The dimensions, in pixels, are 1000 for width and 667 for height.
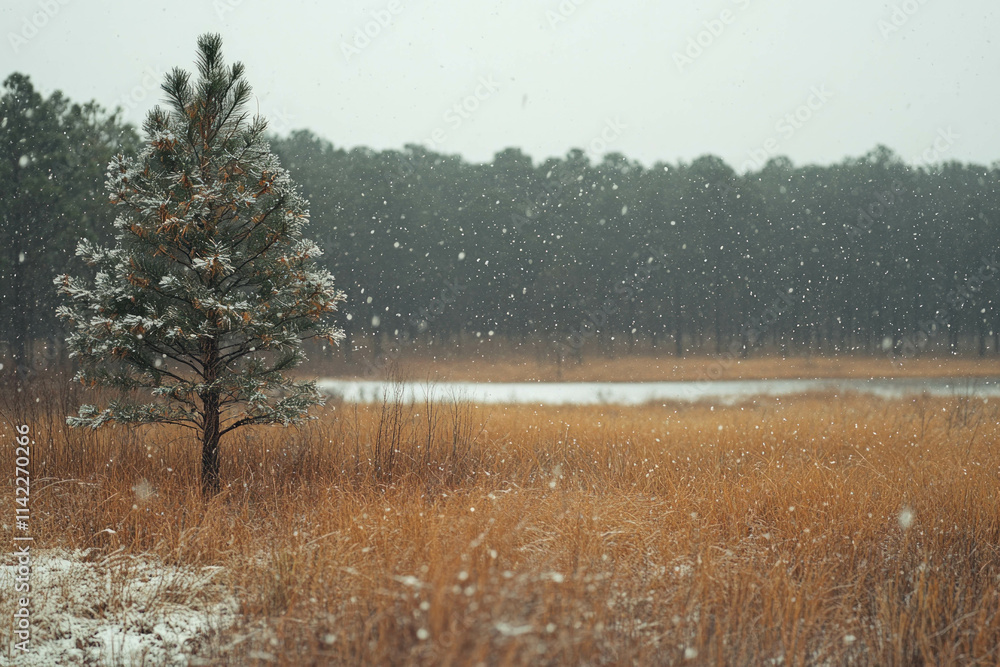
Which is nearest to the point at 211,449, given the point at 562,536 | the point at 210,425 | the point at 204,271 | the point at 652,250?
the point at 210,425

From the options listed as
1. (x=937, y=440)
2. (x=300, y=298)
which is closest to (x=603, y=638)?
(x=300, y=298)

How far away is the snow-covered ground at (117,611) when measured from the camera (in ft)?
12.7

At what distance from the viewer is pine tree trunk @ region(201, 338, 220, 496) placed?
6.15 m

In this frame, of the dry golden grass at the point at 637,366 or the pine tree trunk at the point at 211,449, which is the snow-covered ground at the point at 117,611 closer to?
A: the pine tree trunk at the point at 211,449

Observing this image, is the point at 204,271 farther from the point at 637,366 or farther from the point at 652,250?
the point at 652,250

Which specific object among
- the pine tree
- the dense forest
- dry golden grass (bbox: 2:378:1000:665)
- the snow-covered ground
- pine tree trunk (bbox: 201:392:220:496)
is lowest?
the snow-covered ground

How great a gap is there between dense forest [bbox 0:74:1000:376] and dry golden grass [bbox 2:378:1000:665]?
23.1 m

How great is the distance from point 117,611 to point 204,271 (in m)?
2.94

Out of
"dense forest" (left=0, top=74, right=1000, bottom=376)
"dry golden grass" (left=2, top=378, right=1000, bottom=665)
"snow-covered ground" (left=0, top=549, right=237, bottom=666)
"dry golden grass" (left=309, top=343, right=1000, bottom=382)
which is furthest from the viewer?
"dense forest" (left=0, top=74, right=1000, bottom=376)

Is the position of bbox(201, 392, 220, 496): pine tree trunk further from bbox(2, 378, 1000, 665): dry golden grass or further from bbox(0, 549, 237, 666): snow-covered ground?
bbox(0, 549, 237, 666): snow-covered ground

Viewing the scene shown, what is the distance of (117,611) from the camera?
430 centimetres

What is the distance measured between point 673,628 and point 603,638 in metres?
0.89

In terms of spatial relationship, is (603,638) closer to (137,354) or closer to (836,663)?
(836,663)

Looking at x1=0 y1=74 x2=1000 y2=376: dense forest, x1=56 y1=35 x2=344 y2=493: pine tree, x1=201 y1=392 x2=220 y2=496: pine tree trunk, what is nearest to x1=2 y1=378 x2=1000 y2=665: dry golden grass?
x1=201 y1=392 x2=220 y2=496: pine tree trunk
